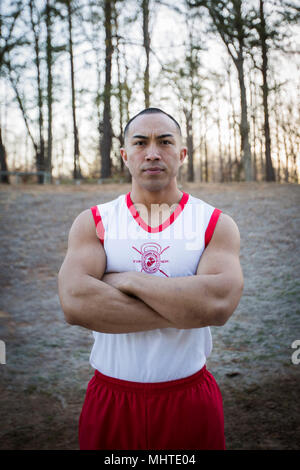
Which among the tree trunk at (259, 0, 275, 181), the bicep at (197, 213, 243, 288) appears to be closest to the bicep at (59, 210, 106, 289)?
the bicep at (197, 213, 243, 288)

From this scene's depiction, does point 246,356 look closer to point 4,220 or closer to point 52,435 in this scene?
point 52,435

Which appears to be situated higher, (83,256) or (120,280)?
(83,256)

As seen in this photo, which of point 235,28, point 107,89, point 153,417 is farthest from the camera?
point 107,89

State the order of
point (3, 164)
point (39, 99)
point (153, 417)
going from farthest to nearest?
point (39, 99) < point (3, 164) < point (153, 417)

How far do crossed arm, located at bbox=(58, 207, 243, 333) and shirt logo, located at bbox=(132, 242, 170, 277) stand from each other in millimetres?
114

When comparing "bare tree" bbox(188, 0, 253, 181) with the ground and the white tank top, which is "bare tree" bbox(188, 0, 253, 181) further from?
the white tank top

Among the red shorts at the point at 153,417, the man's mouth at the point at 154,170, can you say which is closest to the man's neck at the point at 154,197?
the man's mouth at the point at 154,170

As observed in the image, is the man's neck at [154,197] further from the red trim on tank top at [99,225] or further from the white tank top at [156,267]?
the red trim on tank top at [99,225]

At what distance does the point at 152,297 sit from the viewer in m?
1.79

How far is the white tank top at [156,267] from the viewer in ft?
6.41

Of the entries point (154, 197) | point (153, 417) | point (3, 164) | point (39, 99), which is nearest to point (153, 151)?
point (154, 197)

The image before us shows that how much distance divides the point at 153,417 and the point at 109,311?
68 centimetres

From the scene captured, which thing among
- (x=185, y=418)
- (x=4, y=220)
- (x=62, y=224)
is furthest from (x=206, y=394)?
(x=4, y=220)

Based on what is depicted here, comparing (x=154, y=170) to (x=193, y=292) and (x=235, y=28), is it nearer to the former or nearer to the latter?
(x=193, y=292)
